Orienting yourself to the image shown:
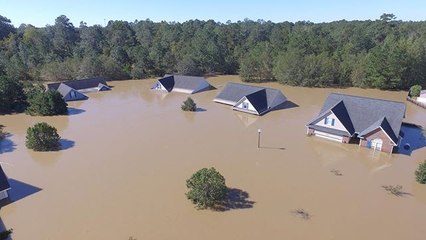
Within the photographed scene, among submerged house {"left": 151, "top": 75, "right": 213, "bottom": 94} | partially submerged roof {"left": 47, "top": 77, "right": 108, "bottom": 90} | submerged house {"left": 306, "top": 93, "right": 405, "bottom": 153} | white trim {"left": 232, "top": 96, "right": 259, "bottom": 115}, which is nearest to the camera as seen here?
submerged house {"left": 306, "top": 93, "right": 405, "bottom": 153}

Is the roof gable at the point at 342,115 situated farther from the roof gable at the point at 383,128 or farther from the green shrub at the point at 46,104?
the green shrub at the point at 46,104

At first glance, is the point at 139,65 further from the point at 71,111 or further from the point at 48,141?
the point at 48,141

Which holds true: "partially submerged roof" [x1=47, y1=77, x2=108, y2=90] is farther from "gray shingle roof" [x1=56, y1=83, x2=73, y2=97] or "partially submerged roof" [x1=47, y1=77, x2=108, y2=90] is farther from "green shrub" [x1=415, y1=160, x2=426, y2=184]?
"green shrub" [x1=415, y1=160, x2=426, y2=184]

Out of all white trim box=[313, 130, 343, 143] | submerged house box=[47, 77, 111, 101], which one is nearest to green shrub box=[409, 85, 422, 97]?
white trim box=[313, 130, 343, 143]

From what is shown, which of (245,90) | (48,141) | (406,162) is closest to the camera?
(406,162)

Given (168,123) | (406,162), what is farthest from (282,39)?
(406,162)

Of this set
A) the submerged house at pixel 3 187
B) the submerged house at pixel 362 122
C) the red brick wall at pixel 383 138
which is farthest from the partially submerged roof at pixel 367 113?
the submerged house at pixel 3 187
